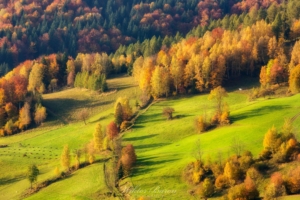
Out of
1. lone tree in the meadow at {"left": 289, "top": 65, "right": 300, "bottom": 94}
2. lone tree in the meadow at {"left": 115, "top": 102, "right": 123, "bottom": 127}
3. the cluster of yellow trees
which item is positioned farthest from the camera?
the cluster of yellow trees

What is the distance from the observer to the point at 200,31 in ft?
621

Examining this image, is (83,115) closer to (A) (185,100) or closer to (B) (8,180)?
(A) (185,100)

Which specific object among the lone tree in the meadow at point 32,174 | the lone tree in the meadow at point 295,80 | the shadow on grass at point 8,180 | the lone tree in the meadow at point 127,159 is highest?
the lone tree in the meadow at point 295,80

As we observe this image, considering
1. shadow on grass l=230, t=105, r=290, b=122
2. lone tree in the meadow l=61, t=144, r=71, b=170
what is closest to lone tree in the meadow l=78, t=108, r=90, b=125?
lone tree in the meadow l=61, t=144, r=71, b=170

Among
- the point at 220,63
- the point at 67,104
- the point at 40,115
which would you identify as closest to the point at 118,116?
the point at 40,115

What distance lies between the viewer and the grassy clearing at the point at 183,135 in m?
83.0

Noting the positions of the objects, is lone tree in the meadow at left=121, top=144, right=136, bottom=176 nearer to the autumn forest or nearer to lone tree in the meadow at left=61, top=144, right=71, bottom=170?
the autumn forest

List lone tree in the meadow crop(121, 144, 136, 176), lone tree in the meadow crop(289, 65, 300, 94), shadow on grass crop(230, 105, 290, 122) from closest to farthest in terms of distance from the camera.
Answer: lone tree in the meadow crop(121, 144, 136, 176)
shadow on grass crop(230, 105, 290, 122)
lone tree in the meadow crop(289, 65, 300, 94)

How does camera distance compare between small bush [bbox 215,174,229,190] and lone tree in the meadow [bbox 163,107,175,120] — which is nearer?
small bush [bbox 215,174,229,190]

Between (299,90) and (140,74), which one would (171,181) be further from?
(140,74)

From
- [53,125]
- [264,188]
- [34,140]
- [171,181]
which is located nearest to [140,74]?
[53,125]

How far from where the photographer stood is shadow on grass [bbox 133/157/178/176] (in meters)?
87.9

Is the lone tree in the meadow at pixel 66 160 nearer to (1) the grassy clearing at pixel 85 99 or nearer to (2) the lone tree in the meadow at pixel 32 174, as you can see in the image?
(2) the lone tree in the meadow at pixel 32 174

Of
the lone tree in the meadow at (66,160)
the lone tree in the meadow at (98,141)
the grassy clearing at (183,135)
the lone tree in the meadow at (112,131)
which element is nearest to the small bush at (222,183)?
the grassy clearing at (183,135)
